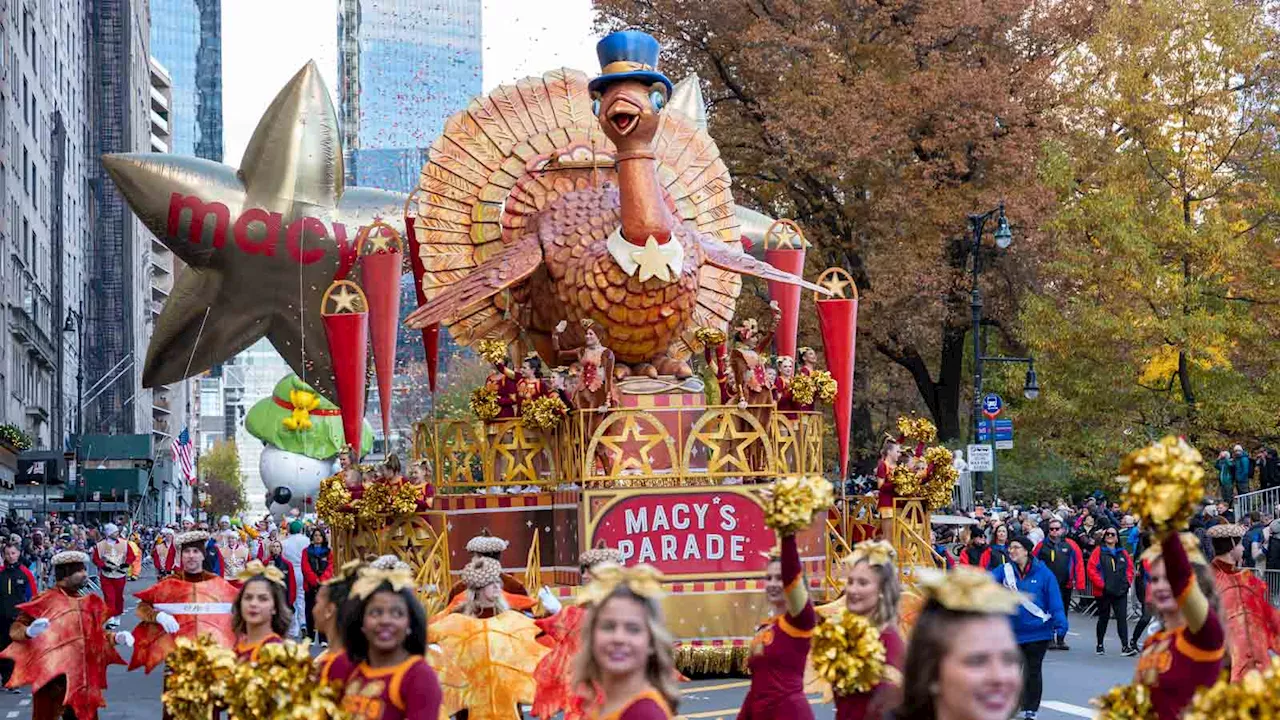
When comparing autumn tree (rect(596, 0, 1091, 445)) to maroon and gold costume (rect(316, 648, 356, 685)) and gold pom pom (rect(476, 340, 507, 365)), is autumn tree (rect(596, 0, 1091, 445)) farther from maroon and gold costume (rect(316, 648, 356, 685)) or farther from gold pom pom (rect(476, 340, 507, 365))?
maroon and gold costume (rect(316, 648, 356, 685))

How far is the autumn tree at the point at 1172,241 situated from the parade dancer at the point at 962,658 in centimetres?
2826

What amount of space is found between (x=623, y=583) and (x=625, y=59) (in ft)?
42.6

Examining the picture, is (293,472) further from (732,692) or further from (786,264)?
(732,692)

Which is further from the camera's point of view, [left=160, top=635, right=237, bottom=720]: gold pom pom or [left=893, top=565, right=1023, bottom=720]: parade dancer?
[left=160, top=635, right=237, bottom=720]: gold pom pom

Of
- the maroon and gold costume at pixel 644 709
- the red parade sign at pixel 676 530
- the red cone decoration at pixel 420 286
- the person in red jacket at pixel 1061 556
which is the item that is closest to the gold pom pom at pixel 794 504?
the maroon and gold costume at pixel 644 709

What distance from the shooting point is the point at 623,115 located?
18.1 m

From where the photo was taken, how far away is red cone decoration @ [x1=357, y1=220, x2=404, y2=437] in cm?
1986

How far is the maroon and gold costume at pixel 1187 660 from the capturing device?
5812 millimetres

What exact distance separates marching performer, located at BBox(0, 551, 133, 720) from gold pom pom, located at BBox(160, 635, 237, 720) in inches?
199

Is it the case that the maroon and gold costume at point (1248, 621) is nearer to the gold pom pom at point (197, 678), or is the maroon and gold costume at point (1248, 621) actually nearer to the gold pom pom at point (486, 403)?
the gold pom pom at point (197, 678)

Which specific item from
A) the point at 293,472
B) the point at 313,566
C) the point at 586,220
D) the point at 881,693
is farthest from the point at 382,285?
the point at 293,472

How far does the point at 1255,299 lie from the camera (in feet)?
109

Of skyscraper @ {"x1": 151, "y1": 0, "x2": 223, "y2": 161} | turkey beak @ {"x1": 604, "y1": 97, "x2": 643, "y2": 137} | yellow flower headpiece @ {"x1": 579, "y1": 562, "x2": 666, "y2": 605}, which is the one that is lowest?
yellow flower headpiece @ {"x1": 579, "y1": 562, "x2": 666, "y2": 605}

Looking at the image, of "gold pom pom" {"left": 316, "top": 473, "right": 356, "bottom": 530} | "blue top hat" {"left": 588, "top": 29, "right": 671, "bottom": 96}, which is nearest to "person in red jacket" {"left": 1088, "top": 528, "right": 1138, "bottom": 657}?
"blue top hat" {"left": 588, "top": 29, "right": 671, "bottom": 96}
